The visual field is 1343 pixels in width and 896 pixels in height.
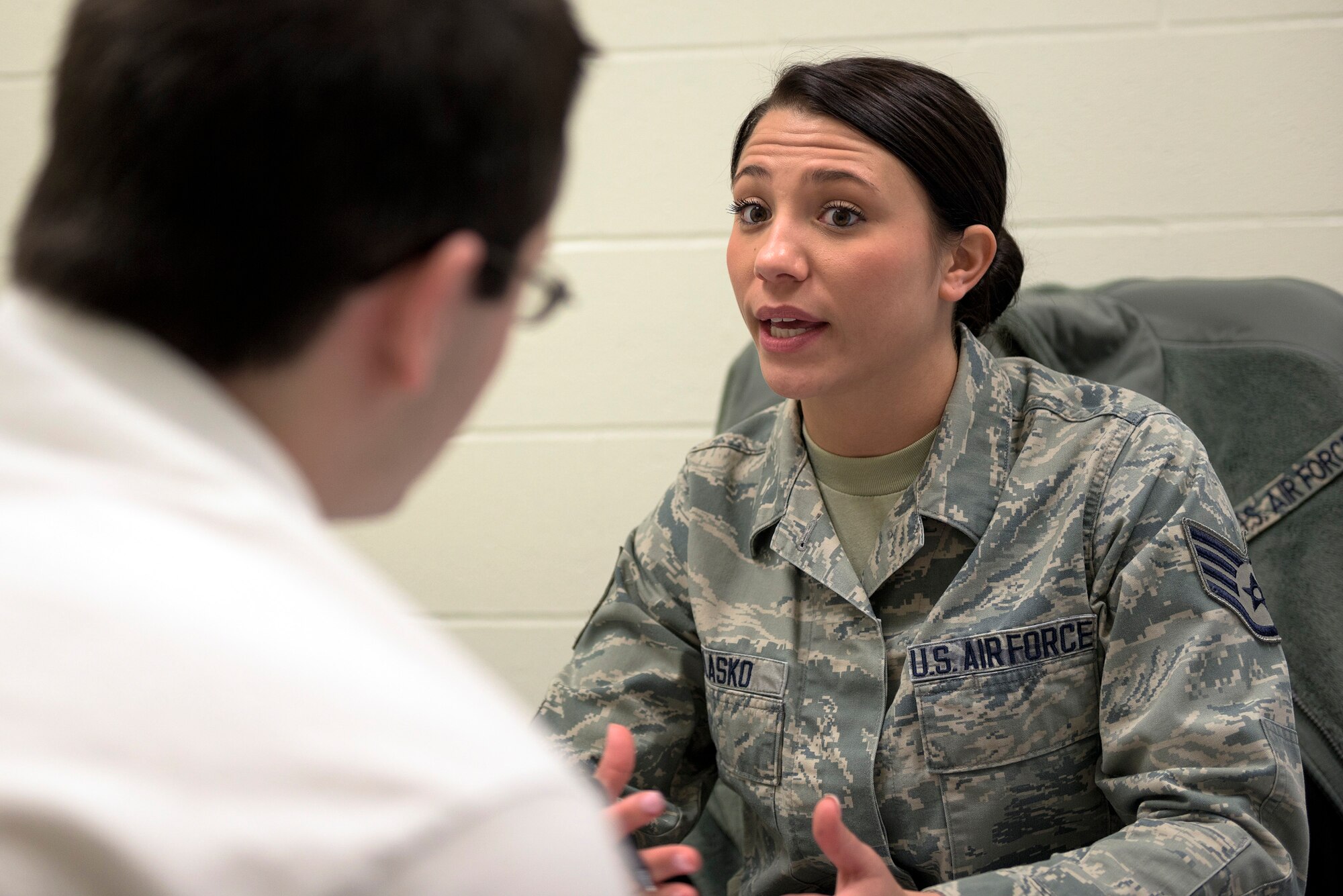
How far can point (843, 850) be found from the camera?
3.18 ft

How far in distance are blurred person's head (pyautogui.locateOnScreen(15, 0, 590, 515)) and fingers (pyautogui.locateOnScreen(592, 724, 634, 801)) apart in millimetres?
623

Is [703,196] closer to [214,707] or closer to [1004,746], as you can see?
[1004,746]

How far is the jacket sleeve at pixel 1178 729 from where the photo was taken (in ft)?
3.34

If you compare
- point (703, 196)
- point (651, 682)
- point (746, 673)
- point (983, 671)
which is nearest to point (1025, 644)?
point (983, 671)

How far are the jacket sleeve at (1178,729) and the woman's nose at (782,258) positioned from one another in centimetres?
38

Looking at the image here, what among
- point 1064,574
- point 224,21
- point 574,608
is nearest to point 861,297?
point 1064,574

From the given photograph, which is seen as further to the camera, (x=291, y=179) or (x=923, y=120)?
(x=923, y=120)

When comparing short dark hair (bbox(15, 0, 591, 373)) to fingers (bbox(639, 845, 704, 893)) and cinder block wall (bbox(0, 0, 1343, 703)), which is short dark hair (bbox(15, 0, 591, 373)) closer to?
fingers (bbox(639, 845, 704, 893))

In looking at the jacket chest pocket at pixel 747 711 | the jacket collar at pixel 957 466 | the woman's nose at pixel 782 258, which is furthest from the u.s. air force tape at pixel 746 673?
the woman's nose at pixel 782 258

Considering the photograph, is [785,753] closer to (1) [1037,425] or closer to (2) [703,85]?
Result: (1) [1037,425]

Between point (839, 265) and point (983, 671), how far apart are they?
43cm

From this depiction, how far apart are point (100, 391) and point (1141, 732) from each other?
3.05 ft

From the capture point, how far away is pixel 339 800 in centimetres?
37

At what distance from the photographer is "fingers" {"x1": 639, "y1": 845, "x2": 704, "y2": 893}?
1.02 meters
